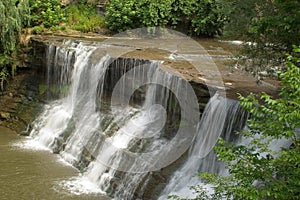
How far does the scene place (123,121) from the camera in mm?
11695

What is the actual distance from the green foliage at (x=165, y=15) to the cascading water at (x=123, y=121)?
3610 millimetres

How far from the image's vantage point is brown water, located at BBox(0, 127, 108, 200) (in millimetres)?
9534

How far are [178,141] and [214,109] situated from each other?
122 cm

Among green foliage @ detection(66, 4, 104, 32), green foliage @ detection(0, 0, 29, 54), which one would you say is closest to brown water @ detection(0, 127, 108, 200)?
green foliage @ detection(0, 0, 29, 54)

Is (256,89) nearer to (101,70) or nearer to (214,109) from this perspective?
(214,109)

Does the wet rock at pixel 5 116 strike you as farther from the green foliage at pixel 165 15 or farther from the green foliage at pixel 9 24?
the green foliage at pixel 165 15

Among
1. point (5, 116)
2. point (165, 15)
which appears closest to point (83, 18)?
point (165, 15)

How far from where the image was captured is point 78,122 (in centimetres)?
1284

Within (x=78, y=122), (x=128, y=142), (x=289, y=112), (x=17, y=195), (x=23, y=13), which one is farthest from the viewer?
(x=23, y=13)

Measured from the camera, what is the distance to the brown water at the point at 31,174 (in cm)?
953

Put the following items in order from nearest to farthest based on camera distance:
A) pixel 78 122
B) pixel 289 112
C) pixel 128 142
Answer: pixel 289 112, pixel 128 142, pixel 78 122

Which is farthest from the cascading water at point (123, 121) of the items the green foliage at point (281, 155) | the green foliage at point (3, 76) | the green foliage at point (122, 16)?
the green foliage at point (281, 155)

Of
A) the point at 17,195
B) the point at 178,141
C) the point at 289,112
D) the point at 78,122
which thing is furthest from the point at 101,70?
the point at 289,112

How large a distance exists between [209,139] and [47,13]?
10485mm
